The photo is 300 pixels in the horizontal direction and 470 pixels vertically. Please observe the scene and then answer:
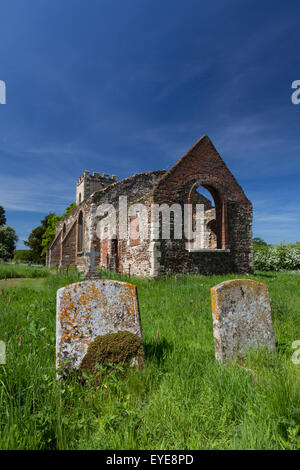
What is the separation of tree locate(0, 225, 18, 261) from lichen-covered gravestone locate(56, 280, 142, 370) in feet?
119

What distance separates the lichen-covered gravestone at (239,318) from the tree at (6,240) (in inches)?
1457

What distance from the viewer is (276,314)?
206 inches

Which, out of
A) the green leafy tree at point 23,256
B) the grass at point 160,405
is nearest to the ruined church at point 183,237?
the grass at point 160,405

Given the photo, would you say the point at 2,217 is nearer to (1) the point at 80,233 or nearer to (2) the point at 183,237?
(1) the point at 80,233

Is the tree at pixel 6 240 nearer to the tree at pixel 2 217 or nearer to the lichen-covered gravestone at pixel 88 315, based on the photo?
the tree at pixel 2 217

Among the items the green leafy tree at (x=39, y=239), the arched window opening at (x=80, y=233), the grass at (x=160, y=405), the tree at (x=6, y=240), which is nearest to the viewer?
the grass at (x=160, y=405)

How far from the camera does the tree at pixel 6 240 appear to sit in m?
34.8

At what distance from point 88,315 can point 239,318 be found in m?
1.99

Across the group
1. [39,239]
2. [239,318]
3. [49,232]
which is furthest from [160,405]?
Answer: [39,239]

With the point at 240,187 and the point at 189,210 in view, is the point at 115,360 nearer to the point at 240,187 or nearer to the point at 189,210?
the point at 189,210

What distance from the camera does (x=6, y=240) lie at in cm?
3606

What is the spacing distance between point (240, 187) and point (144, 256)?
6.52 meters

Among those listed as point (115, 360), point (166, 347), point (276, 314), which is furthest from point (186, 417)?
point (276, 314)

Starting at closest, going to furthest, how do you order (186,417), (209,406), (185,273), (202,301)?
(186,417) < (209,406) < (202,301) < (185,273)
